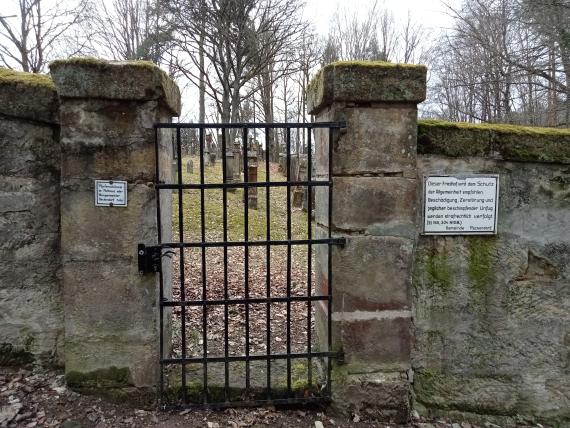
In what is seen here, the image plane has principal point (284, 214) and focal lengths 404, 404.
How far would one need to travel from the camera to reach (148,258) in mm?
2312

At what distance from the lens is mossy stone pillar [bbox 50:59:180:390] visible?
2.19 meters

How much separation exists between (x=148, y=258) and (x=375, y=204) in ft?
4.46

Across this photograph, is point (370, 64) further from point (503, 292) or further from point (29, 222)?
point (29, 222)

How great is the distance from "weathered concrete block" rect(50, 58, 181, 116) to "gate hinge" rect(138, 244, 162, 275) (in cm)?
84

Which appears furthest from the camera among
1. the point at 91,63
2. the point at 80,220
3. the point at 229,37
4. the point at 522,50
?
the point at 229,37

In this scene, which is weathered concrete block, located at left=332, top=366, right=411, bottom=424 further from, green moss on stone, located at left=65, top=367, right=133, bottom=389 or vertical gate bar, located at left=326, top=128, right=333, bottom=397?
green moss on stone, located at left=65, top=367, right=133, bottom=389

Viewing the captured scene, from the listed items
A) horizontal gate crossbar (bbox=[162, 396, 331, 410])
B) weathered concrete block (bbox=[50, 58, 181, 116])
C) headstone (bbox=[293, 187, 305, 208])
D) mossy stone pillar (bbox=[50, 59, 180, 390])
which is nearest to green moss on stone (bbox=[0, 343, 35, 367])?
mossy stone pillar (bbox=[50, 59, 180, 390])

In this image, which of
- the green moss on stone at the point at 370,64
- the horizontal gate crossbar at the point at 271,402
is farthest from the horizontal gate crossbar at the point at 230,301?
the green moss on stone at the point at 370,64

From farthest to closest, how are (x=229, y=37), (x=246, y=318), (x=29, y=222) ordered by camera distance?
(x=229, y=37), (x=246, y=318), (x=29, y=222)

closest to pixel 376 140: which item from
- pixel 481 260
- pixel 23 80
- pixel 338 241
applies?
pixel 338 241

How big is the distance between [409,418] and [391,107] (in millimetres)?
1899

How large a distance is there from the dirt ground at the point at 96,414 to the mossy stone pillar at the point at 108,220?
0.12m

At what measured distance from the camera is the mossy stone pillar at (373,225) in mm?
2332

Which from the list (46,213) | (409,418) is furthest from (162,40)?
(409,418)
